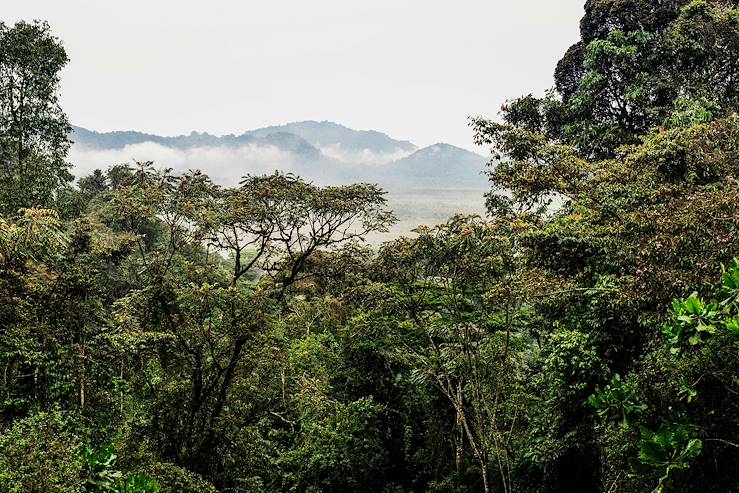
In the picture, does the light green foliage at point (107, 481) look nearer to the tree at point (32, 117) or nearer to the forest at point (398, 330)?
the forest at point (398, 330)

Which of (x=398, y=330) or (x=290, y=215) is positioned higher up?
(x=290, y=215)

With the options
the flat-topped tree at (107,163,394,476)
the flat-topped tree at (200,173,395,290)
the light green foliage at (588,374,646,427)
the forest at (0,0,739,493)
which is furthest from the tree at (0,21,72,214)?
the light green foliage at (588,374,646,427)

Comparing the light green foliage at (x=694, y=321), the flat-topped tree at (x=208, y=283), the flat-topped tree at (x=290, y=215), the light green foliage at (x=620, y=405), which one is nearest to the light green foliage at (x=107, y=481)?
the flat-topped tree at (x=208, y=283)

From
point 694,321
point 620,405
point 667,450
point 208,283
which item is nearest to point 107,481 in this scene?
point 208,283

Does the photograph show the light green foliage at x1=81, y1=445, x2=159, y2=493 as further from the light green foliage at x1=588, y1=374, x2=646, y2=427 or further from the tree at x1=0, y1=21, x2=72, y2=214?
the tree at x1=0, y1=21, x2=72, y2=214

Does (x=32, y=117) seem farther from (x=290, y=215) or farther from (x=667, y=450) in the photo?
(x=667, y=450)

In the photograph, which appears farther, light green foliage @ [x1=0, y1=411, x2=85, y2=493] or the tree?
the tree

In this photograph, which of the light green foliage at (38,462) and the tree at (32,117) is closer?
the light green foliage at (38,462)

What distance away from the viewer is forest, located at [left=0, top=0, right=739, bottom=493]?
461cm

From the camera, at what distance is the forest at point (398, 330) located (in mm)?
4611

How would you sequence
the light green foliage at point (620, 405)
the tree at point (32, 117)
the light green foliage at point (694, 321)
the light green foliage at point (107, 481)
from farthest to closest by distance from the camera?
the tree at point (32, 117) < the light green foliage at point (107, 481) < the light green foliage at point (620, 405) < the light green foliage at point (694, 321)

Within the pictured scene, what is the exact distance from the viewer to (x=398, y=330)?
404 inches

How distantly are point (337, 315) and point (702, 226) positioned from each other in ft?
35.0

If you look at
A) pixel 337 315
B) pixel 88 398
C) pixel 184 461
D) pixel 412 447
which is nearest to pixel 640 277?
pixel 184 461
